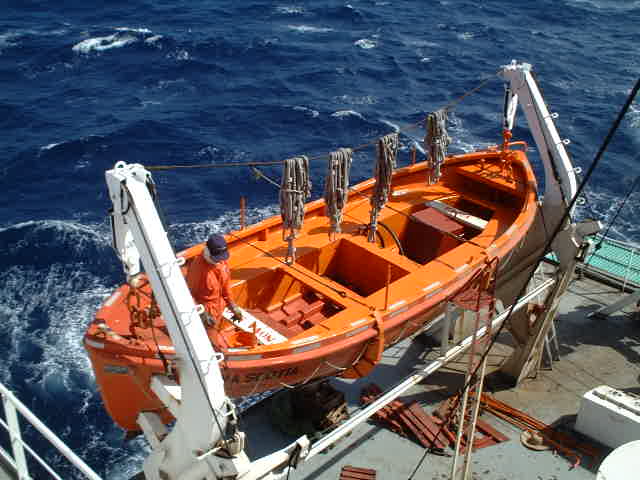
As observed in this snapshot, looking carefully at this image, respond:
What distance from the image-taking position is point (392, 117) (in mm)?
31422

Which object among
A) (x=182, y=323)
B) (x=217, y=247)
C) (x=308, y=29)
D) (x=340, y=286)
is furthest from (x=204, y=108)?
(x=182, y=323)

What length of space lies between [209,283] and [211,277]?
9 centimetres

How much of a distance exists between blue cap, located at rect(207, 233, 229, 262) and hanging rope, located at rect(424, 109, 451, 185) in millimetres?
6687

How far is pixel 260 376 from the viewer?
31.7ft

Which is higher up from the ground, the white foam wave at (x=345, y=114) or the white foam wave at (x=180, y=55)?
the white foam wave at (x=180, y=55)

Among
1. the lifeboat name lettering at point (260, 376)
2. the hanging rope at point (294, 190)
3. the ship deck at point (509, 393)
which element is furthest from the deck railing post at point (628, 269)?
the lifeboat name lettering at point (260, 376)

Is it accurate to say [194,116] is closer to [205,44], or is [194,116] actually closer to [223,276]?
[205,44]

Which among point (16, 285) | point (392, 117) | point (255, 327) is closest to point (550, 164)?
point (255, 327)

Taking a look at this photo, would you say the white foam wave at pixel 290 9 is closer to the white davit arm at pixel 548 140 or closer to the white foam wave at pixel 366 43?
the white foam wave at pixel 366 43

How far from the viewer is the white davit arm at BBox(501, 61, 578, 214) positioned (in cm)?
1314

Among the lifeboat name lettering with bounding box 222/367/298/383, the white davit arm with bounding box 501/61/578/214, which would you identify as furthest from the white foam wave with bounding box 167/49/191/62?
the lifeboat name lettering with bounding box 222/367/298/383

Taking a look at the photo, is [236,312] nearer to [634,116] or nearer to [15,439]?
[15,439]

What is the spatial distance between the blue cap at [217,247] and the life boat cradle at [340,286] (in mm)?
1022

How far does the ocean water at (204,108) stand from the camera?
19.4 metres
